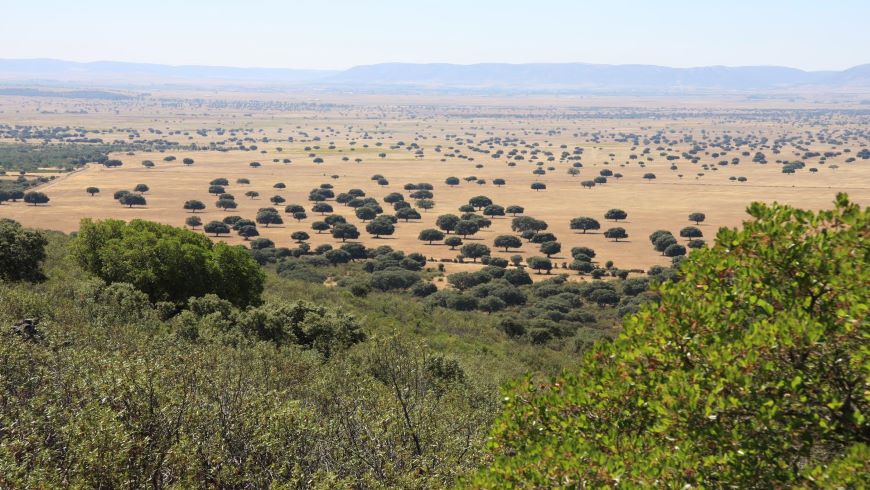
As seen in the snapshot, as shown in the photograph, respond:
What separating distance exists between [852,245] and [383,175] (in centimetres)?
13847

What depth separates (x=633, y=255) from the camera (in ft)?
258

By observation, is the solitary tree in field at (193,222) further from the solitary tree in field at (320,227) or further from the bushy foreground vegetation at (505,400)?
the bushy foreground vegetation at (505,400)

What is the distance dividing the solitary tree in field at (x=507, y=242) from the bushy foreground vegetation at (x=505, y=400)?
54004 mm

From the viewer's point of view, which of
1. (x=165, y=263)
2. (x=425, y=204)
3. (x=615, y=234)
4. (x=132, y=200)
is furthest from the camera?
(x=425, y=204)

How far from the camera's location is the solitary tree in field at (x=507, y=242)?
8225cm

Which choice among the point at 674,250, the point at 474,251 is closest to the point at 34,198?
the point at 474,251

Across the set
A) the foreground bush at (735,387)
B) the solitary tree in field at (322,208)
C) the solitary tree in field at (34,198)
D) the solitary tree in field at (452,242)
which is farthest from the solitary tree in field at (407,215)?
the foreground bush at (735,387)

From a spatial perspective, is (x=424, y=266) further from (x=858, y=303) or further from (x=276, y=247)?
(x=858, y=303)

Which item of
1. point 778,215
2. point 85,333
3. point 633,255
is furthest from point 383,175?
point 778,215

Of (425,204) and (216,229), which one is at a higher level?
(425,204)

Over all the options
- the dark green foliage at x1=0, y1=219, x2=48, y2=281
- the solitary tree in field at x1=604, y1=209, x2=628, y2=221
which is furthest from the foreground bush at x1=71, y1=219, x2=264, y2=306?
the solitary tree in field at x1=604, y1=209, x2=628, y2=221

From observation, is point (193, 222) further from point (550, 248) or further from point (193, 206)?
point (550, 248)

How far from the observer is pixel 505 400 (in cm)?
1206

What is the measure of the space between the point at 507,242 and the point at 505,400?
70796mm
